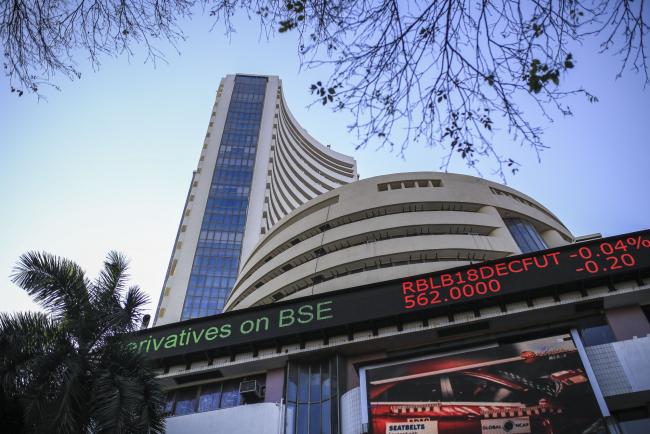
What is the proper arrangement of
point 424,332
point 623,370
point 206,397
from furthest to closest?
point 206,397 → point 424,332 → point 623,370

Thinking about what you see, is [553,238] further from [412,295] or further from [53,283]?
[53,283]

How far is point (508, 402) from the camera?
1328cm

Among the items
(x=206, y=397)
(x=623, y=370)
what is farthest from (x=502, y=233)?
(x=206, y=397)

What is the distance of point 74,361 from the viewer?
39.3 ft

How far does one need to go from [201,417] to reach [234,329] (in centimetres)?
395

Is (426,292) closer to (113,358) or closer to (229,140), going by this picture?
(113,358)

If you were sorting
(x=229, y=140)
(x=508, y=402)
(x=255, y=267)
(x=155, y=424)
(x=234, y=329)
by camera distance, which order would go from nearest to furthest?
1. (x=155, y=424)
2. (x=508, y=402)
3. (x=234, y=329)
4. (x=255, y=267)
5. (x=229, y=140)

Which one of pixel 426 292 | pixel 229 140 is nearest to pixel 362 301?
pixel 426 292

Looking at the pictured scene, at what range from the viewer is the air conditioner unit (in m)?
17.6

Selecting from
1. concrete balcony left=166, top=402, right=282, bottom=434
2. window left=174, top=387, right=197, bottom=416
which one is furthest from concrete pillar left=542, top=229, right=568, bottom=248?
window left=174, top=387, right=197, bottom=416

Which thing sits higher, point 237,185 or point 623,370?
point 237,185

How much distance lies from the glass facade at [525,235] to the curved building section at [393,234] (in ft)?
0.22

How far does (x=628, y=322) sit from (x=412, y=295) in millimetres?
7385

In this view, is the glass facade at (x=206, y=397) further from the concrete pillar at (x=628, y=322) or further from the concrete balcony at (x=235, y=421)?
the concrete pillar at (x=628, y=322)
